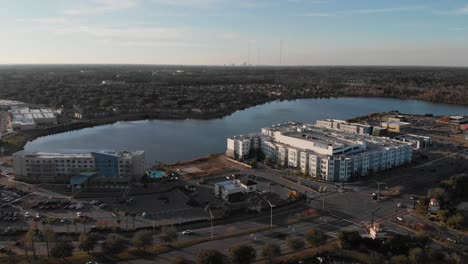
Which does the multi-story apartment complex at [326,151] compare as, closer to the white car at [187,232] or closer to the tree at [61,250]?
the white car at [187,232]

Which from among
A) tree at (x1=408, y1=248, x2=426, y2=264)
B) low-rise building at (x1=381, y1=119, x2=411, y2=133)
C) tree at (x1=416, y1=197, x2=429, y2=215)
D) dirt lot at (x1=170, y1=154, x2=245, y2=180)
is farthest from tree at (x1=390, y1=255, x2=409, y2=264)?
low-rise building at (x1=381, y1=119, x2=411, y2=133)

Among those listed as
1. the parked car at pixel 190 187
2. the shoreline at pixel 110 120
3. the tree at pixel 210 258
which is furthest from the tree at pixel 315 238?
the shoreline at pixel 110 120

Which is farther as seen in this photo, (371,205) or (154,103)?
(154,103)

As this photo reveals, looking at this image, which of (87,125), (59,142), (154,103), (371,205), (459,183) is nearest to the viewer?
(371,205)

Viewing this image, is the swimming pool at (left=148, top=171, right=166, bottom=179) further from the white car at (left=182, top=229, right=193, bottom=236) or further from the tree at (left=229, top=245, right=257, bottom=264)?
the tree at (left=229, top=245, right=257, bottom=264)

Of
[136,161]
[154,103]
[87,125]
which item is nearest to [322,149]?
[136,161]

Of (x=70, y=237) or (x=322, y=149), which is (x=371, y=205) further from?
(x=70, y=237)

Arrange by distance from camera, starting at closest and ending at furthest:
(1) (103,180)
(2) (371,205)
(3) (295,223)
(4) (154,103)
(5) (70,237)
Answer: (5) (70,237)
(3) (295,223)
(2) (371,205)
(1) (103,180)
(4) (154,103)
